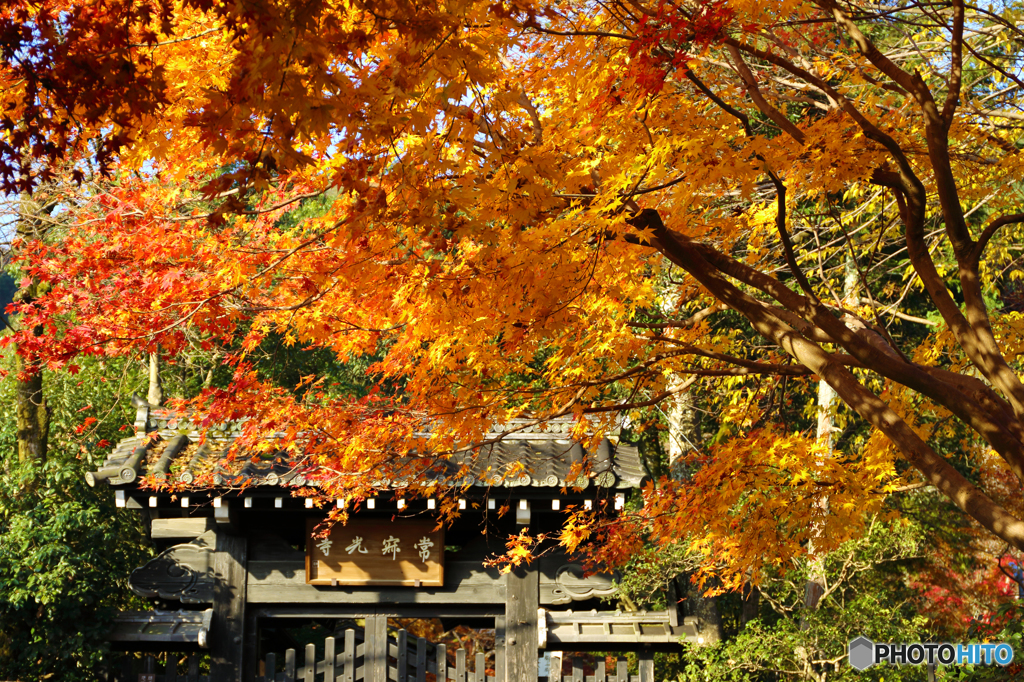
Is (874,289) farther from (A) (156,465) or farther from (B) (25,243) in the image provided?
(B) (25,243)

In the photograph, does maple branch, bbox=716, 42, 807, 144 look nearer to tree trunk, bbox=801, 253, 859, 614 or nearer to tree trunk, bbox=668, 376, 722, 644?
tree trunk, bbox=801, 253, 859, 614

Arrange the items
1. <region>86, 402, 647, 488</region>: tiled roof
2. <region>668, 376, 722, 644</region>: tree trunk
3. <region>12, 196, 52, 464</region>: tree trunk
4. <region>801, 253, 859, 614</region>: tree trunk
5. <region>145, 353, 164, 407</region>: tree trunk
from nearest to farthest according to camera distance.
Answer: <region>86, 402, 647, 488</region>: tiled roof < <region>801, 253, 859, 614</region>: tree trunk < <region>668, 376, 722, 644</region>: tree trunk < <region>12, 196, 52, 464</region>: tree trunk < <region>145, 353, 164, 407</region>: tree trunk

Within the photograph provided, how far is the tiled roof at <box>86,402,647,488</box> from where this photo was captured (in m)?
7.65

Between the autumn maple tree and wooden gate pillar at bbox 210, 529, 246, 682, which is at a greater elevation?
the autumn maple tree

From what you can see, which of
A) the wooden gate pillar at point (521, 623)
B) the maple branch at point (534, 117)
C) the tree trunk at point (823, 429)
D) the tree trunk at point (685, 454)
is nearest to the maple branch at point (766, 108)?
Result: the maple branch at point (534, 117)

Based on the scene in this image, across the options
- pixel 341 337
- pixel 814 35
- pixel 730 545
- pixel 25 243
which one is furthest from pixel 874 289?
pixel 25 243

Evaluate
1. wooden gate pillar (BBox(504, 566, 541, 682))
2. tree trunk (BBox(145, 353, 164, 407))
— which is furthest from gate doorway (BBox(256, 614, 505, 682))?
tree trunk (BBox(145, 353, 164, 407))

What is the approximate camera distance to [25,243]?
35.0 ft

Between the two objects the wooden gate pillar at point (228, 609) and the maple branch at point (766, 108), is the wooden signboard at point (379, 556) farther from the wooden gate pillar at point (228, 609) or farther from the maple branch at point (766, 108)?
the maple branch at point (766, 108)

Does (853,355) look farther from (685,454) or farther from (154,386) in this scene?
(154,386)

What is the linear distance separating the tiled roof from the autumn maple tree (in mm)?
491

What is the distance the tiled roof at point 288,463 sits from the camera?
7652 mm

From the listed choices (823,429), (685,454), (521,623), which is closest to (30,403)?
(521,623)

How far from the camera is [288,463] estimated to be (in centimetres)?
794
